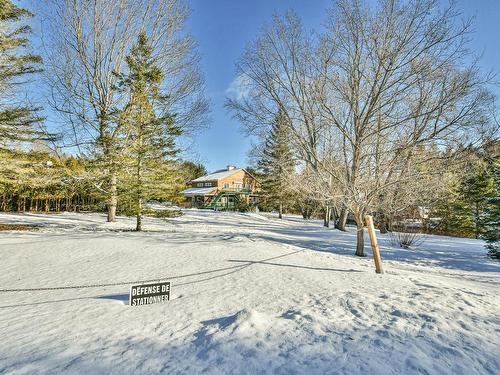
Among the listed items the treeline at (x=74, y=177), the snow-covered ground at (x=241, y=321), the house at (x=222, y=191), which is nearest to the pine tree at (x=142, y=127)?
the treeline at (x=74, y=177)

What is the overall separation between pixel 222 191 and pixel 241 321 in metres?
35.9

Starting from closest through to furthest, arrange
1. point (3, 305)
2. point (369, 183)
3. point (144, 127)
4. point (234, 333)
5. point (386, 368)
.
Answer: point (386, 368) < point (234, 333) < point (3, 305) < point (369, 183) < point (144, 127)

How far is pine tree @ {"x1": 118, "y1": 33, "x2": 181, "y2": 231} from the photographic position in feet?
41.9

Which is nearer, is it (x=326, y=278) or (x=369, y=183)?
(x=326, y=278)

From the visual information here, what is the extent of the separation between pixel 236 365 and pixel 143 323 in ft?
5.52

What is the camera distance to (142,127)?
43.9ft

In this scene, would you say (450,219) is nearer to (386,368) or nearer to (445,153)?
(445,153)

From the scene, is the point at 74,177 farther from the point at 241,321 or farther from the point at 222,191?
the point at 222,191

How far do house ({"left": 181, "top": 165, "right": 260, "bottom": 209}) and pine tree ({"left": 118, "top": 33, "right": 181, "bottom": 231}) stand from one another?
24.8 m

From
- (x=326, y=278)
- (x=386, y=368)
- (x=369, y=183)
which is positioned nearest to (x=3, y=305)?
(x=386, y=368)

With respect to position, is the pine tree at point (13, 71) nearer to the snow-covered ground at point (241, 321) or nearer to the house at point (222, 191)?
the snow-covered ground at point (241, 321)

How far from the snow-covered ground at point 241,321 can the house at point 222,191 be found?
3153 centimetres

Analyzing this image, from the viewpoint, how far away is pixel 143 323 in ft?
12.1

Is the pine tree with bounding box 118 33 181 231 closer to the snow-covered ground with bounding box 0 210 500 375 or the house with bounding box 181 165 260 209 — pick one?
the snow-covered ground with bounding box 0 210 500 375
